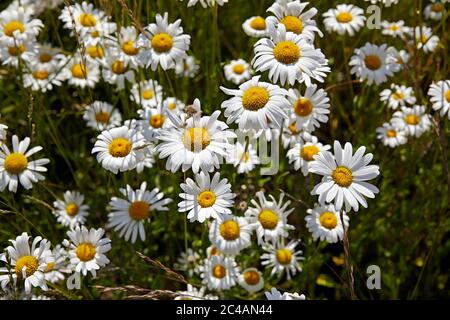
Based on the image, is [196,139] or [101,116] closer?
[196,139]

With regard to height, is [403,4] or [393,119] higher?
[403,4]

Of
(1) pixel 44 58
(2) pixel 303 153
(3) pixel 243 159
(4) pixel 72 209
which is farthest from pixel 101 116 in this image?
(2) pixel 303 153

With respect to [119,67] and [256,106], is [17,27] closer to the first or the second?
[119,67]

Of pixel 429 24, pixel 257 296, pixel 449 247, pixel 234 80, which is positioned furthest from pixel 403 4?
pixel 257 296

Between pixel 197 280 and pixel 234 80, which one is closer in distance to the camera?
pixel 197 280
